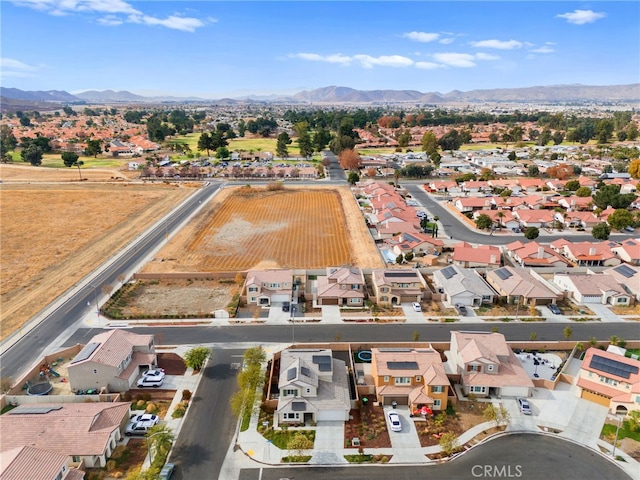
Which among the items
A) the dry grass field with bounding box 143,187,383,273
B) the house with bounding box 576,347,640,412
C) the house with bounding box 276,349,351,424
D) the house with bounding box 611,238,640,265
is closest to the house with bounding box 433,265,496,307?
the dry grass field with bounding box 143,187,383,273

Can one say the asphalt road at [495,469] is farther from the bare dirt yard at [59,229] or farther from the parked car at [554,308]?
the bare dirt yard at [59,229]

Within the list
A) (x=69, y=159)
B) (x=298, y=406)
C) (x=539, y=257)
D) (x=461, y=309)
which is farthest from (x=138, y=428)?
(x=69, y=159)

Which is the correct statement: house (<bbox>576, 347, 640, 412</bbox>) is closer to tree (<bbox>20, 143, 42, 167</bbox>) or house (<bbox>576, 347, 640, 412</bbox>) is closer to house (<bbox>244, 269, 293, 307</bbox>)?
house (<bbox>244, 269, 293, 307</bbox>)

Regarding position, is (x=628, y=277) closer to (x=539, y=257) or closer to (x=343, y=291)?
(x=539, y=257)

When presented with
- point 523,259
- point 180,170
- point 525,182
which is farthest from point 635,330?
point 180,170

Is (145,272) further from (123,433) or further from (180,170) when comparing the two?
(180,170)

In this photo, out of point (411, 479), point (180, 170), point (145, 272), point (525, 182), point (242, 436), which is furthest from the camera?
point (180, 170)
